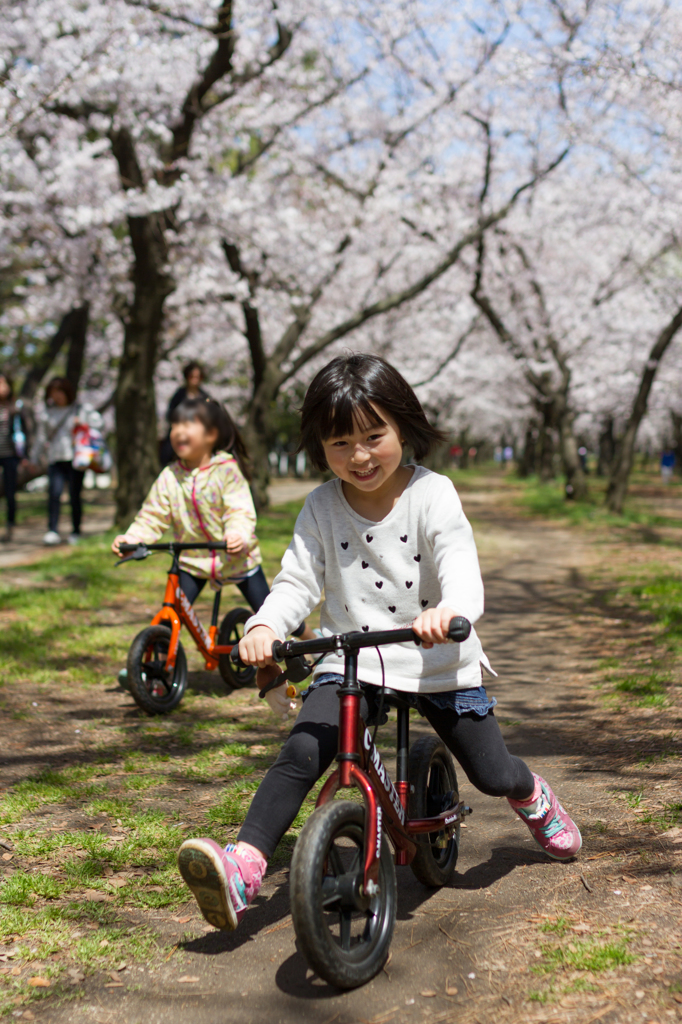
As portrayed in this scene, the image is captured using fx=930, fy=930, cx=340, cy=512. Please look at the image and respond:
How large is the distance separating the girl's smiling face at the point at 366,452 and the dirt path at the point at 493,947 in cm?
133

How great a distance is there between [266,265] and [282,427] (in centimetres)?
3419

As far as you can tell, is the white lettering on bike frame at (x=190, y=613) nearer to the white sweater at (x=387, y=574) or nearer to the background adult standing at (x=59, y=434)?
the white sweater at (x=387, y=574)

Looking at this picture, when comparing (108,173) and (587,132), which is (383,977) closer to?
(108,173)

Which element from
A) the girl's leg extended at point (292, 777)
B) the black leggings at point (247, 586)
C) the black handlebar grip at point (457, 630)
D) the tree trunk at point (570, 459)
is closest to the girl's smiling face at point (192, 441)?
the black leggings at point (247, 586)

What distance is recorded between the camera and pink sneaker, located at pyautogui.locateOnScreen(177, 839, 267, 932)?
2299 mm

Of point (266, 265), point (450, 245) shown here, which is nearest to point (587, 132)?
point (450, 245)

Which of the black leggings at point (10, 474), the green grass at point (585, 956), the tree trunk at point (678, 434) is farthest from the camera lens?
the tree trunk at point (678, 434)

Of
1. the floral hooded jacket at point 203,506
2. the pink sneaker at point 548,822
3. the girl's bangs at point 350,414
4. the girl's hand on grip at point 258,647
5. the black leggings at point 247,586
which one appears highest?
the girl's bangs at point 350,414

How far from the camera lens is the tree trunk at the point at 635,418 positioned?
17.3 meters

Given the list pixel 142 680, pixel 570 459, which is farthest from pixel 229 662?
pixel 570 459

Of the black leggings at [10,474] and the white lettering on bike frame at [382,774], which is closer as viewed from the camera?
the white lettering on bike frame at [382,774]

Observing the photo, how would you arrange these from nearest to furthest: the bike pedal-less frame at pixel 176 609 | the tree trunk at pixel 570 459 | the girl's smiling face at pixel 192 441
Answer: the bike pedal-less frame at pixel 176 609
the girl's smiling face at pixel 192 441
the tree trunk at pixel 570 459

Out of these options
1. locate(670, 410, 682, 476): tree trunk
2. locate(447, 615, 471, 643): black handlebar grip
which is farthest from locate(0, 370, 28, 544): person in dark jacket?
locate(670, 410, 682, 476): tree trunk

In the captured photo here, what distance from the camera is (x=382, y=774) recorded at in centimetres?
255
